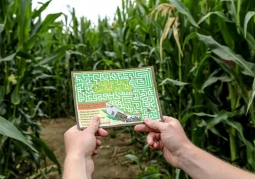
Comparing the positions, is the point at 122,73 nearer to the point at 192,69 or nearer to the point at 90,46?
the point at 192,69

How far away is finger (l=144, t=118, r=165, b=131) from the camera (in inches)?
44.8

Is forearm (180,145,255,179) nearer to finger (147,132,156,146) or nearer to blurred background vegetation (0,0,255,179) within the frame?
finger (147,132,156,146)

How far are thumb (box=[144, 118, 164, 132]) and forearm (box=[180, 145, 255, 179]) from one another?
0.45 feet

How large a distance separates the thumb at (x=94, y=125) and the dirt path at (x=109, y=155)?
1.89 metres

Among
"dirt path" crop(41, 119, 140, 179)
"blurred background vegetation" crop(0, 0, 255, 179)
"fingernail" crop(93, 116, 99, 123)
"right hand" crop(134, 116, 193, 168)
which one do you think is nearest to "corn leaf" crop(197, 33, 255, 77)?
"blurred background vegetation" crop(0, 0, 255, 179)

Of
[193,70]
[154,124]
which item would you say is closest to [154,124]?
[154,124]

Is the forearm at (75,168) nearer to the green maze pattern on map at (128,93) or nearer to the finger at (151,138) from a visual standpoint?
the green maze pattern on map at (128,93)

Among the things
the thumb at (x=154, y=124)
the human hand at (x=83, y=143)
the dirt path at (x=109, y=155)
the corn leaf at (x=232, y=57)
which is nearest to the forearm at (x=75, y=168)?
the human hand at (x=83, y=143)

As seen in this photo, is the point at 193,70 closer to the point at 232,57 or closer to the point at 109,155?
the point at 232,57

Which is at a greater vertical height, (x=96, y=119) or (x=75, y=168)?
(x=96, y=119)

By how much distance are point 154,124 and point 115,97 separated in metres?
0.16

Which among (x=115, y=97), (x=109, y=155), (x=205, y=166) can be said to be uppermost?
(x=115, y=97)

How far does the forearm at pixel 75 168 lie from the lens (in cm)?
99

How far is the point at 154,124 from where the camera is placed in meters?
1.15
